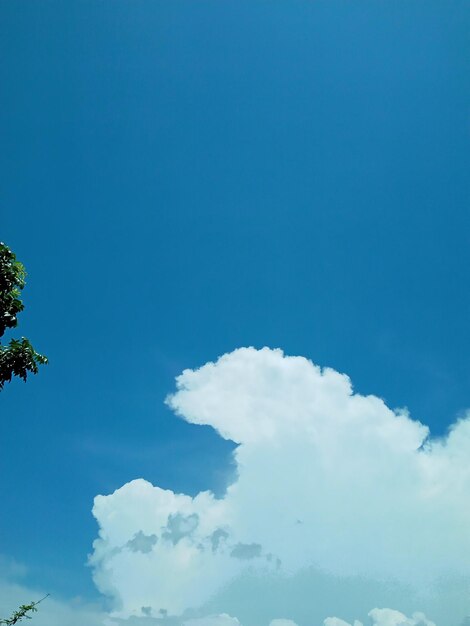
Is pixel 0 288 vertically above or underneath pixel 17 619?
above

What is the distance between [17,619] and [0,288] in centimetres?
2038

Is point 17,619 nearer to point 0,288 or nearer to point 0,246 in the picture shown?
point 0,288

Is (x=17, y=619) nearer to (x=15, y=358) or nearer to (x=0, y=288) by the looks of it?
(x=15, y=358)

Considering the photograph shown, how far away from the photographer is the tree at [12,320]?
17859mm

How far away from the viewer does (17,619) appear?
25.1 metres

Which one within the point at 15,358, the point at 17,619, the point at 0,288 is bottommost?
the point at 17,619

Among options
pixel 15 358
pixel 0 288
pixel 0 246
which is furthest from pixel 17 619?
pixel 0 246

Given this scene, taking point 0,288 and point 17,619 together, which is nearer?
point 0,288

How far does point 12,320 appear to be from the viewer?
18.8 meters

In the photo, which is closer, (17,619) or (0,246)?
(0,246)

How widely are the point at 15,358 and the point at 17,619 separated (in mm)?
18057

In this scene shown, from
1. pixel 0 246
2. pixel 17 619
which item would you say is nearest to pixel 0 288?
pixel 0 246

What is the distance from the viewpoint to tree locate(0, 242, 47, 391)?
17.9 metres

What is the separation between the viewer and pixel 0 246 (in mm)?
18516
